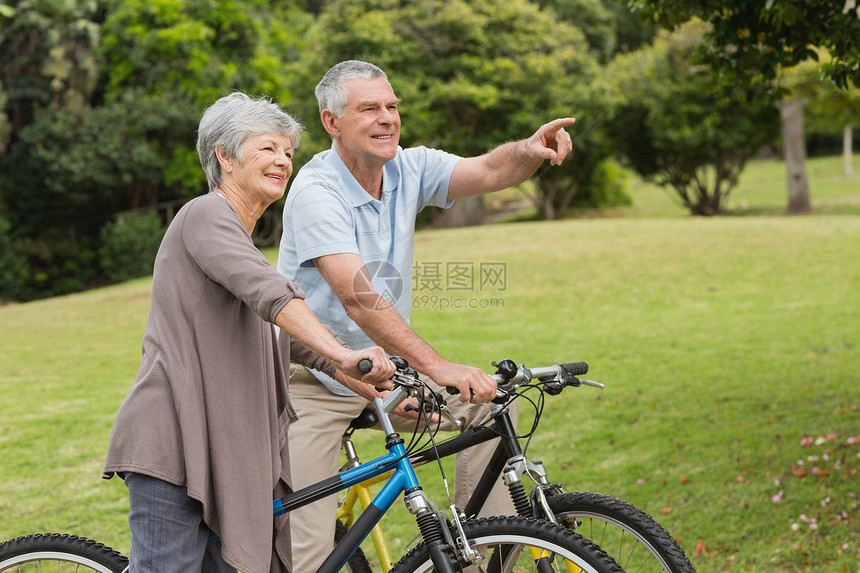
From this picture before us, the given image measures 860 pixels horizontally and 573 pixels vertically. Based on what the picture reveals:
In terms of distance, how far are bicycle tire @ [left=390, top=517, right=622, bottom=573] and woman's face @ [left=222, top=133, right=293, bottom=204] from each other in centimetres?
101

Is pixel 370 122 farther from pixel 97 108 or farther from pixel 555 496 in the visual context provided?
pixel 97 108

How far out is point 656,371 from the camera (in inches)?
330

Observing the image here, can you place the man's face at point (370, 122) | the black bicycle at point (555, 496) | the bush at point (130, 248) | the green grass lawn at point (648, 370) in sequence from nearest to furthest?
the black bicycle at point (555, 496) → the man's face at point (370, 122) → the green grass lawn at point (648, 370) → the bush at point (130, 248)

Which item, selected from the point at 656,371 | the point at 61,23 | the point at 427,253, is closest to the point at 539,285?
the point at 656,371

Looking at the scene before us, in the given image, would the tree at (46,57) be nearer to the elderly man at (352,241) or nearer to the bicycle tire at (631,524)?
the elderly man at (352,241)

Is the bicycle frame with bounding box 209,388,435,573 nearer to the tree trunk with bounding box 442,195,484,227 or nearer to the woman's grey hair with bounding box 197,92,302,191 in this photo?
the woman's grey hair with bounding box 197,92,302,191

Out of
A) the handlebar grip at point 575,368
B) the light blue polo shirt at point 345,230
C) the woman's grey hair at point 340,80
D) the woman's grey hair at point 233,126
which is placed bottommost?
the handlebar grip at point 575,368

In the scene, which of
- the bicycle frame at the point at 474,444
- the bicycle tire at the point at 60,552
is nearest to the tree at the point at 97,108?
the bicycle tire at the point at 60,552

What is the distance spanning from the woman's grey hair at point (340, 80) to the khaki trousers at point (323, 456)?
893 millimetres

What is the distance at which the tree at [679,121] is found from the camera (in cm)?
1909

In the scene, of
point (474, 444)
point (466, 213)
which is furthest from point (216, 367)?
point (466, 213)

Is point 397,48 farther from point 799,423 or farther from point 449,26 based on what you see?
point 799,423

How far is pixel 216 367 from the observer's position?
2238 mm

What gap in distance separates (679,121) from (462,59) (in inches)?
202
